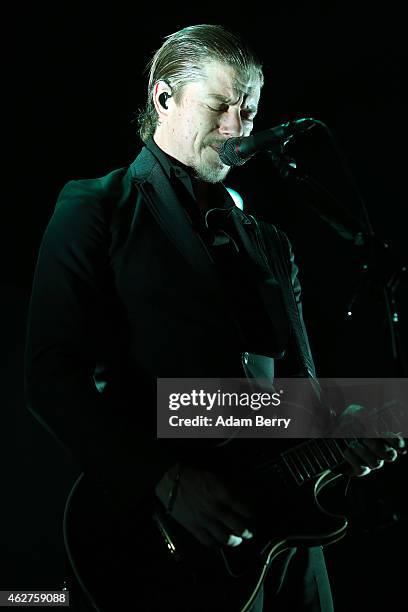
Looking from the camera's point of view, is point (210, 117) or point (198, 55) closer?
point (210, 117)

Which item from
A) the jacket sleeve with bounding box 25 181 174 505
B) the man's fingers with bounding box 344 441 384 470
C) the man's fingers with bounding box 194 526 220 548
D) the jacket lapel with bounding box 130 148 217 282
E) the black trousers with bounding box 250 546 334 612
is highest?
the jacket lapel with bounding box 130 148 217 282

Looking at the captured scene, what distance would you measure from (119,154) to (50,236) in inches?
48.5

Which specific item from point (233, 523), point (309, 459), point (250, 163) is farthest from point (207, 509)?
point (250, 163)

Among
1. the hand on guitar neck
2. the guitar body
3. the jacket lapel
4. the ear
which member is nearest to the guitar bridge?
the guitar body

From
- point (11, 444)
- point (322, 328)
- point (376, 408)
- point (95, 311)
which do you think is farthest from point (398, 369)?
point (11, 444)

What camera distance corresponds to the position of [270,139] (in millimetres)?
1634

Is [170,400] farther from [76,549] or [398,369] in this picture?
[398,369]

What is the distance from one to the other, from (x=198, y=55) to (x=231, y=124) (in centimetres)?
34

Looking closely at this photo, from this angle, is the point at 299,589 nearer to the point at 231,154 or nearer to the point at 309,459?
the point at 309,459

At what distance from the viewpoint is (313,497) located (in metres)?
1.62

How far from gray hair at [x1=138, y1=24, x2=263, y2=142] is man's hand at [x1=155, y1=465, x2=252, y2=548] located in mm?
1325

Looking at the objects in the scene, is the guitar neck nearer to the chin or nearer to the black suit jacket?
the black suit jacket

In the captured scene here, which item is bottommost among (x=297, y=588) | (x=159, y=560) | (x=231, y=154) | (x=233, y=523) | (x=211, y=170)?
(x=297, y=588)

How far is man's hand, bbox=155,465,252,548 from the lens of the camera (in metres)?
1.44
